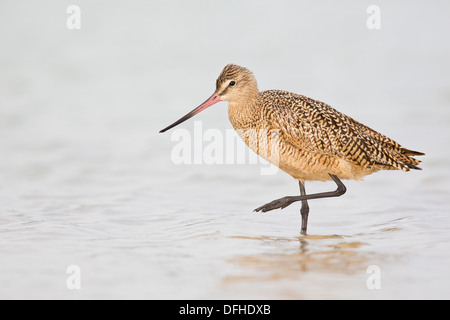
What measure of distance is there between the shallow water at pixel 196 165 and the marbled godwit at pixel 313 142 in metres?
0.51

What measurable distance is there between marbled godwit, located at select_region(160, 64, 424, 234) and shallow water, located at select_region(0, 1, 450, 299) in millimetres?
507

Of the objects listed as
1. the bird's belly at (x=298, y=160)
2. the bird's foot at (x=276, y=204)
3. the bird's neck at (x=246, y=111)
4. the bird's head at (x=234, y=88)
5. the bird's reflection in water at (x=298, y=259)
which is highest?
the bird's head at (x=234, y=88)

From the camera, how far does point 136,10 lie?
50.0 ft

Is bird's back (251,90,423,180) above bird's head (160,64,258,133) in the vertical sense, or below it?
below

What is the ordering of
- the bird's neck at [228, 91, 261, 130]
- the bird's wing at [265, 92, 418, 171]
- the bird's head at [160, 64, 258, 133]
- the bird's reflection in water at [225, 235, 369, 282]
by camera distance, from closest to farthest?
the bird's reflection in water at [225, 235, 369, 282], the bird's wing at [265, 92, 418, 171], the bird's neck at [228, 91, 261, 130], the bird's head at [160, 64, 258, 133]

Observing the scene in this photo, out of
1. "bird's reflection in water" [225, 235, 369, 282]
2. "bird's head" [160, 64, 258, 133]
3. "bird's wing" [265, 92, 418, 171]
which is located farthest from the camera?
"bird's head" [160, 64, 258, 133]

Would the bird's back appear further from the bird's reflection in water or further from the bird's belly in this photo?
the bird's reflection in water

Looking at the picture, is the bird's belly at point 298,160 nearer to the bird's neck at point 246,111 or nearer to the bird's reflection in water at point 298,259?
the bird's neck at point 246,111

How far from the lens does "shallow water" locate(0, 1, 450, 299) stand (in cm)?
470

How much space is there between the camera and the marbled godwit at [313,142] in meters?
5.97

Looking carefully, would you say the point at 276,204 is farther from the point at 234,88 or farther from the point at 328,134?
the point at 234,88

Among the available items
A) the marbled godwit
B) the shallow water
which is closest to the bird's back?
the marbled godwit

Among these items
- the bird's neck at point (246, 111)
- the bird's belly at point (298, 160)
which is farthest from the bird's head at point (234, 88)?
the bird's belly at point (298, 160)
